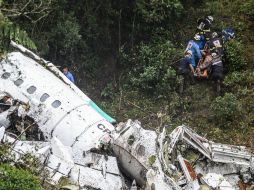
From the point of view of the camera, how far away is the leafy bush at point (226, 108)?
15.6 m

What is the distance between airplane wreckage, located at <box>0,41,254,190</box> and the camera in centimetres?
1188

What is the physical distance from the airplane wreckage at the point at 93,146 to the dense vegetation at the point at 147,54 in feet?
7.20

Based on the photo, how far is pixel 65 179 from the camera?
37.4ft

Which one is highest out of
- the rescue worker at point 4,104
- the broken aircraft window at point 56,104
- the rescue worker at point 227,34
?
the rescue worker at point 227,34

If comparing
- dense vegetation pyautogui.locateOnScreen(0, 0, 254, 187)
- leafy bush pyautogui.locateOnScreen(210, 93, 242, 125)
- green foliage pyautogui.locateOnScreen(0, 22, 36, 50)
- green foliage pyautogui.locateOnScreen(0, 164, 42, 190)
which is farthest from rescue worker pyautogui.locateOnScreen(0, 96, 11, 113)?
leafy bush pyautogui.locateOnScreen(210, 93, 242, 125)

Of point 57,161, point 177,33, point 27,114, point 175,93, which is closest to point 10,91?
point 27,114

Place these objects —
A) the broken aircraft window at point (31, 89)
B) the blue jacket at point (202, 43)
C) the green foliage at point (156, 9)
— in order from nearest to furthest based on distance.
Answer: the broken aircraft window at point (31, 89)
the blue jacket at point (202, 43)
the green foliage at point (156, 9)

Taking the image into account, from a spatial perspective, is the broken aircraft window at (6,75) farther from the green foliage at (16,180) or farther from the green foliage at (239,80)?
the green foliage at (239,80)

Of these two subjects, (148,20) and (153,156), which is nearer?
(153,156)

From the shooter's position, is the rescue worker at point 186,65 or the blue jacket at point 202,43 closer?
the rescue worker at point 186,65

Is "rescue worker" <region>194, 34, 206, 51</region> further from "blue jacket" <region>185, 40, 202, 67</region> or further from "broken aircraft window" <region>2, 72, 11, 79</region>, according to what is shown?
"broken aircraft window" <region>2, 72, 11, 79</region>

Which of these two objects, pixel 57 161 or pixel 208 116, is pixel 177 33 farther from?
pixel 57 161

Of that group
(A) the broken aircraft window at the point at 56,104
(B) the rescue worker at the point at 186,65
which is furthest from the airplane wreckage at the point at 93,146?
(B) the rescue worker at the point at 186,65

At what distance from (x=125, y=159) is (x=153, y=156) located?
0.67m
